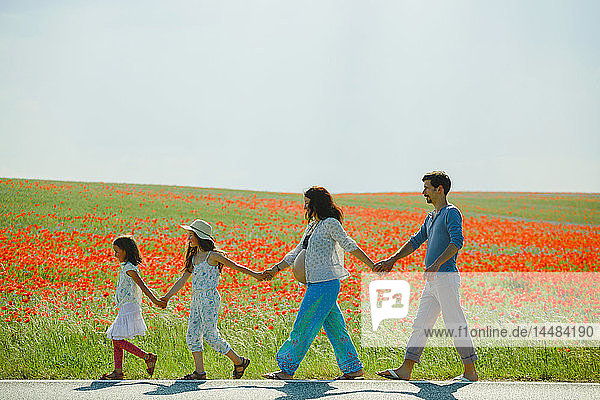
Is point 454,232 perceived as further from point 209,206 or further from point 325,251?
point 209,206

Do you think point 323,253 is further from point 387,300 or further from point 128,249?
point 387,300

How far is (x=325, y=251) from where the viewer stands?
7.13 meters

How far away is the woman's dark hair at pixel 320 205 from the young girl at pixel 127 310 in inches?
76.0

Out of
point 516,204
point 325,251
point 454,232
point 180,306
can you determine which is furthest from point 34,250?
point 516,204

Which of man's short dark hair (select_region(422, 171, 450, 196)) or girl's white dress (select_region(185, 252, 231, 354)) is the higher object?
man's short dark hair (select_region(422, 171, 450, 196))

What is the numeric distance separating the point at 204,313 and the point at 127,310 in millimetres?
961

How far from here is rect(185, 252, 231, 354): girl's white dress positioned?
284 inches

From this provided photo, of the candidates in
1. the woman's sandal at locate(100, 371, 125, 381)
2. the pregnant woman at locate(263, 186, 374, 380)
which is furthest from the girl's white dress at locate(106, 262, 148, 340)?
the pregnant woman at locate(263, 186, 374, 380)

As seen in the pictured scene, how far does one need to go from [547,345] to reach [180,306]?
5067 mm

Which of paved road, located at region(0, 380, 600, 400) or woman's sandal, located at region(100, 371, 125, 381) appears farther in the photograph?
woman's sandal, located at region(100, 371, 125, 381)

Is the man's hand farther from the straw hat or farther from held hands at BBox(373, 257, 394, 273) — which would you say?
the straw hat

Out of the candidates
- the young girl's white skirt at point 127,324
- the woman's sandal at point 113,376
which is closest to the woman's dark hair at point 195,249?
the young girl's white skirt at point 127,324

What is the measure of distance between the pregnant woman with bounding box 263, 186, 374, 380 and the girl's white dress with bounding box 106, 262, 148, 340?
161 cm

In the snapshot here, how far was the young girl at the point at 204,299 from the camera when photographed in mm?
7223
